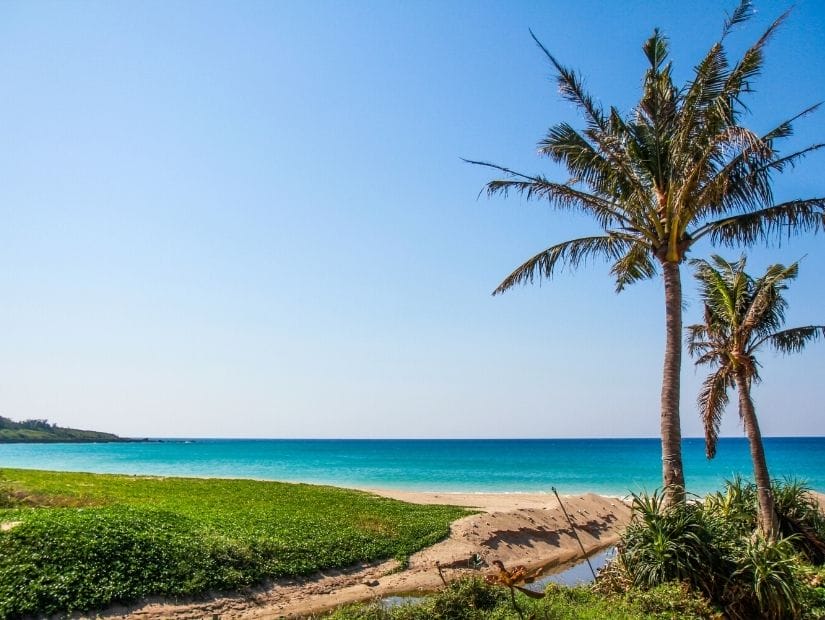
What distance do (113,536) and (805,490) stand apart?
1760 centimetres

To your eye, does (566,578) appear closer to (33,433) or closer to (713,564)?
(713,564)

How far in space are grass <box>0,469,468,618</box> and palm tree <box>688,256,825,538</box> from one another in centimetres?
893

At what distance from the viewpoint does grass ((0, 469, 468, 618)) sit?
33.1 ft

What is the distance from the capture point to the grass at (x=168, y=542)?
33.1ft

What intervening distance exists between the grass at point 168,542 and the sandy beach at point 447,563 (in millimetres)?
375

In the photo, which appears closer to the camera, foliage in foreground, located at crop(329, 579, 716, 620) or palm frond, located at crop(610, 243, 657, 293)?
foliage in foreground, located at crop(329, 579, 716, 620)

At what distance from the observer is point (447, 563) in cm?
1502

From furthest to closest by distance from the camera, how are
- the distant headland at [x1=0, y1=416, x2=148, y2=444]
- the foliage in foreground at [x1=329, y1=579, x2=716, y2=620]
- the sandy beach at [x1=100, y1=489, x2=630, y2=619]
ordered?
the distant headland at [x1=0, y1=416, x2=148, y2=444] → the sandy beach at [x1=100, y1=489, x2=630, y2=619] → the foliage in foreground at [x1=329, y1=579, x2=716, y2=620]

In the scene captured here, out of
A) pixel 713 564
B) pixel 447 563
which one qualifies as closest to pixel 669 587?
pixel 713 564

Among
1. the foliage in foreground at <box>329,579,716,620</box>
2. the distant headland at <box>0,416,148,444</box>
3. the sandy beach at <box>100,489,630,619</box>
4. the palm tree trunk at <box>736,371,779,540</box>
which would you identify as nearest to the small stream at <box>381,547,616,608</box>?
the sandy beach at <box>100,489,630,619</box>

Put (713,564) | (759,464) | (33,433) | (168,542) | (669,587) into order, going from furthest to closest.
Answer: (33,433), (759,464), (168,542), (713,564), (669,587)

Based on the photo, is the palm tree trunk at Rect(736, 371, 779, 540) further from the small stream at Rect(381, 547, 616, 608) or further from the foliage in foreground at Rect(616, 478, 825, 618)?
the small stream at Rect(381, 547, 616, 608)

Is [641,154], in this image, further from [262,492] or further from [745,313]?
[262,492]

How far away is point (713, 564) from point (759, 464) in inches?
192
